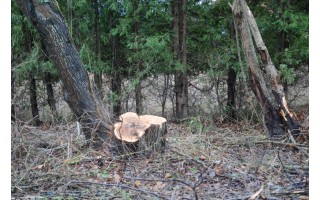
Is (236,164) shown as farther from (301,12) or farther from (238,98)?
(238,98)

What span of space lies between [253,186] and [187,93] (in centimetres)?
753

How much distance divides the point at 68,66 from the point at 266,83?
4.16m

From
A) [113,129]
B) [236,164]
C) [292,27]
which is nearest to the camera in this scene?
[236,164]

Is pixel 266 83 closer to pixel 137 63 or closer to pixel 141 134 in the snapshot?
pixel 141 134

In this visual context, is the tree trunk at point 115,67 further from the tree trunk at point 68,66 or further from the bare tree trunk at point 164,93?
the tree trunk at point 68,66

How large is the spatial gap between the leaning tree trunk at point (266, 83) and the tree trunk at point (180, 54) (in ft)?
12.3

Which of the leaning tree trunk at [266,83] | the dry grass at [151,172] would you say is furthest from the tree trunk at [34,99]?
Result: the leaning tree trunk at [266,83]

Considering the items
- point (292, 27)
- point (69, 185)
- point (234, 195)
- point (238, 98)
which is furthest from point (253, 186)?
point (238, 98)

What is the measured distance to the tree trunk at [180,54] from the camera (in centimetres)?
1091

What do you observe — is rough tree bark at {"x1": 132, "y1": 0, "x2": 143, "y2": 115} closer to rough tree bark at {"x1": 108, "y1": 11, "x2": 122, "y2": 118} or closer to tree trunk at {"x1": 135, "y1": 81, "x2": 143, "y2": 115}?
tree trunk at {"x1": 135, "y1": 81, "x2": 143, "y2": 115}

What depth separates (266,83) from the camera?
7.16 meters

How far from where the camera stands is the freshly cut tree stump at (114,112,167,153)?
5402mm

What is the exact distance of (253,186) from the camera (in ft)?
14.2

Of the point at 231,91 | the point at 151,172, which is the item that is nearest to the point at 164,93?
the point at 231,91
